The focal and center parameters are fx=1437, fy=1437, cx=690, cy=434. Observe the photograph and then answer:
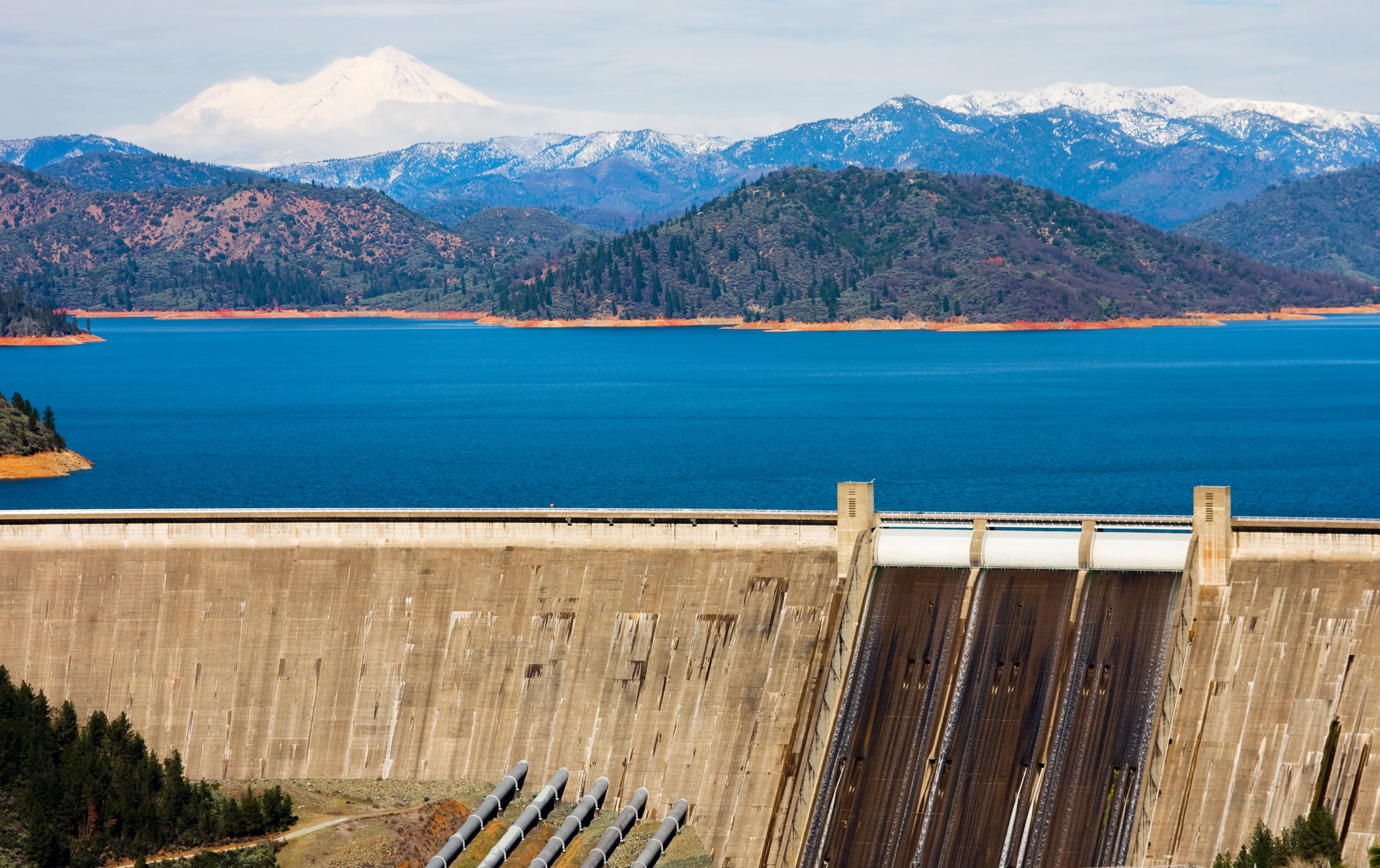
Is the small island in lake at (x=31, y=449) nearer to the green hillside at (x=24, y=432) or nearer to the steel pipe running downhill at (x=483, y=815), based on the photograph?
the green hillside at (x=24, y=432)

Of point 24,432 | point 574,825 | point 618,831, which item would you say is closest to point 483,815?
point 574,825

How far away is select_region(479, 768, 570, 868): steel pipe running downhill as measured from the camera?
47.8 meters

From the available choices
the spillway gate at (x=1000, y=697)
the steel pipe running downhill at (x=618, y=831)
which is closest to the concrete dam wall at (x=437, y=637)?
the steel pipe running downhill at (x=618, y=831)

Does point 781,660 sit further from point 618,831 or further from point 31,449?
point 31,449

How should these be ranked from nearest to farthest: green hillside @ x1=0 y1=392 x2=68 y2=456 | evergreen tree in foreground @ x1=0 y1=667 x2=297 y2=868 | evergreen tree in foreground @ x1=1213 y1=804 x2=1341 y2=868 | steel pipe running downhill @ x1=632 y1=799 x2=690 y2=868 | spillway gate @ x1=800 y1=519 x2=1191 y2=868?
1. evergreen tree in foreground @ x1=1213 y1=804 x2=1341 y2=868
2. spillway gate @ x1=800 y1=519 x2=1191 y2=868
3. steel pipe running downhill @ x1=632 y1=799 x2=690 y2=868
4. evergreen tree in foreground @ x1=0 y1=667 x2=297 y2=868
5. green hillside @ x1=0 y1=392 x2=68 y2=456

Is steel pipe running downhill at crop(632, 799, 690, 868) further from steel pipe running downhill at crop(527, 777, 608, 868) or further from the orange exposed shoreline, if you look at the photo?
the orange exposed shoreline

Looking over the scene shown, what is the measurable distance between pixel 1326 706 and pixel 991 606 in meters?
11.2

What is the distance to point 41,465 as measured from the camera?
114m

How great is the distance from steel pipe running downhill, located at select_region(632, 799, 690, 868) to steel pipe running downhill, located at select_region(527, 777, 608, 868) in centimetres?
238

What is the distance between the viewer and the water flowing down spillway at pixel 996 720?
46.0m

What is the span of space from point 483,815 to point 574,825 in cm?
328

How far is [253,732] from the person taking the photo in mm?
53906

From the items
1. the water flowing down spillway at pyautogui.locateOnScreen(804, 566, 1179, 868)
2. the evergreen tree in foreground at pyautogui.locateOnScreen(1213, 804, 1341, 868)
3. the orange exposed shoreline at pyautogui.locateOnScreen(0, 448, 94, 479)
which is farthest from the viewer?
the orange exposed shoreline at pyautogui.locateOnScreen(0, 448, 94, 479)

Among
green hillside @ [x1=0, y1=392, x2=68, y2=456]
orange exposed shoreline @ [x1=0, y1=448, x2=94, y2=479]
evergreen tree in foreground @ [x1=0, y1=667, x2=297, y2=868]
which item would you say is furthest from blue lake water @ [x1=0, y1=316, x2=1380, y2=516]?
evergreen tree in foreground @ [x1=0, y1=667, x2=297, y2=868]
